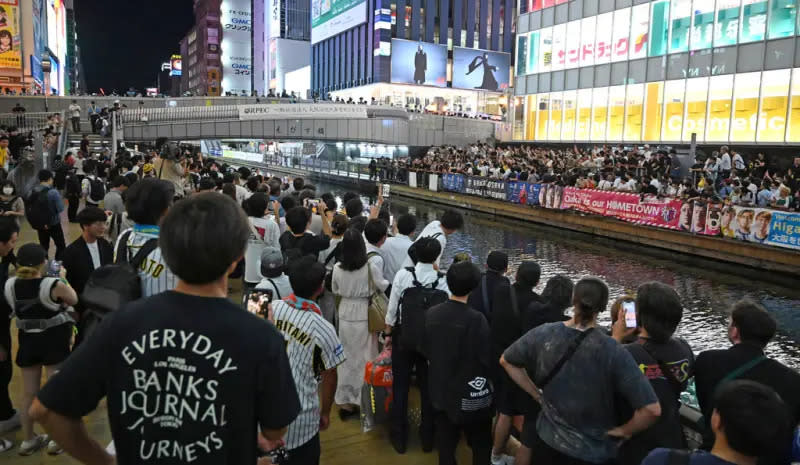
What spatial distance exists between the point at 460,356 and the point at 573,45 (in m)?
40.4

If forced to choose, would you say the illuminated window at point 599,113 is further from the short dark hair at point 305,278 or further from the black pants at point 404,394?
the short dark hair at point 305,278

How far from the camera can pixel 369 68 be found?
82.2 m

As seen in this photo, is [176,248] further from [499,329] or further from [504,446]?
[504,446]

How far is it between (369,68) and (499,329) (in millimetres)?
80745

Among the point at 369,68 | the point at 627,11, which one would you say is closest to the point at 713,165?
the point at 627,11

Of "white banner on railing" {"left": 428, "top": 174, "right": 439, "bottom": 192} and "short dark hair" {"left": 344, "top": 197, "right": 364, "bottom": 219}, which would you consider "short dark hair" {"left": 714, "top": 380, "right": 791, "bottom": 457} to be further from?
"white banner on railing" {"left": 428, "top": 174, "right": 439, "bottom": 192}

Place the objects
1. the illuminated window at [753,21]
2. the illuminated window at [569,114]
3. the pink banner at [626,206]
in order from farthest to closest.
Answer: the illuminated window at [569,114]
the illuminated window at [753,21]
the pink banner at [626,206]

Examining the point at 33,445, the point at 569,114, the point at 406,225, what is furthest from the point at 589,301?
the point at 569,114

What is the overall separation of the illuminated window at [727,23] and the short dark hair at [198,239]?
3521 centimetres

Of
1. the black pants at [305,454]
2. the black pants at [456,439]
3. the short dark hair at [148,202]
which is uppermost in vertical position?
the short dark hair at [148,202]

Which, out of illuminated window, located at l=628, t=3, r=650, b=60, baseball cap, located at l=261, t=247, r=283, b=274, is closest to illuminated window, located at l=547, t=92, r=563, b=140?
illuminated window, located at l=628, t=3, r=650, b=60

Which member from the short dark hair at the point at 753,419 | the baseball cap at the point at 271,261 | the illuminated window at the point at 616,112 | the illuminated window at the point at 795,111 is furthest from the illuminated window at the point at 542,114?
the short dark hair at the point at 753,419

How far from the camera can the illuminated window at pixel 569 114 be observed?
41.3 meters

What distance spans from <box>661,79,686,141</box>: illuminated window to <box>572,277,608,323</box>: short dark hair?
3477 centimetres
